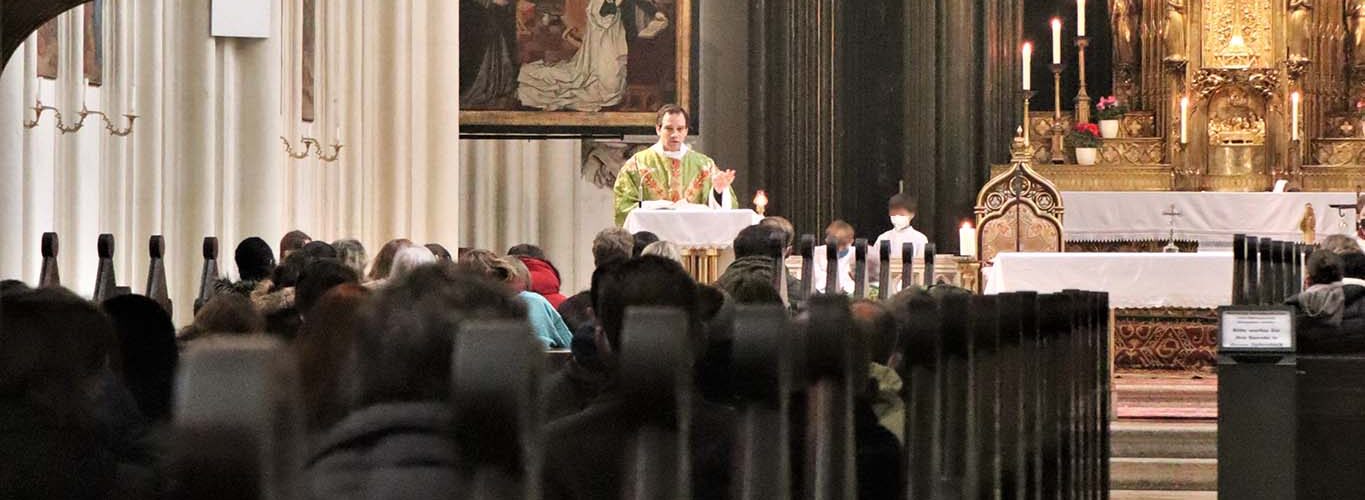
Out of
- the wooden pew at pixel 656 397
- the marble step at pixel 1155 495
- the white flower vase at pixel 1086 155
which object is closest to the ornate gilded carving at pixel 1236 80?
the white flower vase at pixel 1086 155

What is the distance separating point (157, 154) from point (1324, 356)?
714 centimetres

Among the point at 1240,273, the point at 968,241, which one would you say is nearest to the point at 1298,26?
the point at 968,241

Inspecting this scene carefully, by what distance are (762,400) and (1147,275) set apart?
10695 millimetres

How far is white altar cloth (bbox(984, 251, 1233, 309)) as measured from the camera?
12195 millimetres

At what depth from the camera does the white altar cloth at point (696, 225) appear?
36.8ft

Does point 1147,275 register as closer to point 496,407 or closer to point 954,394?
point 954,394

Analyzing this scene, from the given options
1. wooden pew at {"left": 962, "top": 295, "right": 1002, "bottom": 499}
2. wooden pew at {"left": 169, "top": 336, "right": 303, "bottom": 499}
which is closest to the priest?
wooden pew at {"left": 962, "top": 295, "right": 1002, "bottom": 499}

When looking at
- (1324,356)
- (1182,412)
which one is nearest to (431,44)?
(1182,412)

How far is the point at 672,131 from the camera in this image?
12148 mm

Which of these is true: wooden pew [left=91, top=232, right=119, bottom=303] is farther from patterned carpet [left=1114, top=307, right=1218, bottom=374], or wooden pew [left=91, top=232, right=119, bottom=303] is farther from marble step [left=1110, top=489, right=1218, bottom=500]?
patterned carpet [left=1114, top=307, right=1218, bottom=374]

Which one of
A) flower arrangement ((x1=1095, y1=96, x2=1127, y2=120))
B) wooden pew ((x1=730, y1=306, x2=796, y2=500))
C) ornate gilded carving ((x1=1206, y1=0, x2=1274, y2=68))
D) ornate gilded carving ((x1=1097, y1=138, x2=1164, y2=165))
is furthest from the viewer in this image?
ornate gilded carving ((x1=1097, y1=138, x2=1164, y2=165))

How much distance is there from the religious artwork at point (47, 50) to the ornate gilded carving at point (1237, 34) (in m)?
11.0

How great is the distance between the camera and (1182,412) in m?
10.6

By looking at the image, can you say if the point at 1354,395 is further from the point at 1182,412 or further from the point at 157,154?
the point at 157,154
